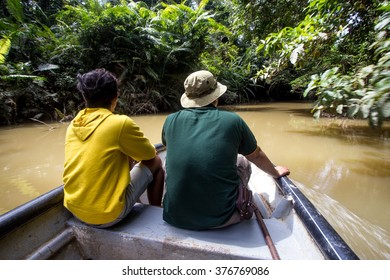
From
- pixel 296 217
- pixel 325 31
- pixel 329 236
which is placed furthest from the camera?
pixel 325 31

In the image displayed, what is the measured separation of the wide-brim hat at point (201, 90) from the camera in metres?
1.49

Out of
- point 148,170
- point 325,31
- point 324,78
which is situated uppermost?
point 325,31

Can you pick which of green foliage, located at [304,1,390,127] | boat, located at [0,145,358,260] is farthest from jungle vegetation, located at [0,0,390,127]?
boat, located at [0,145,358,260]

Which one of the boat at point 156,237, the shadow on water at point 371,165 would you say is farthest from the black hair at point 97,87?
the shadow on water at point 371,165

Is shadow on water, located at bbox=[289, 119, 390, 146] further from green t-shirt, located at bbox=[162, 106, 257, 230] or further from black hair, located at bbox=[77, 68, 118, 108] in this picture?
black hair, located at bbox=[77, 68, 118, 108]

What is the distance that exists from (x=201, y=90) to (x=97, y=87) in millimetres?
604

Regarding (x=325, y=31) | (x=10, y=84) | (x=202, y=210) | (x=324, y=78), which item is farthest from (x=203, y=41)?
(x=202, y=210)

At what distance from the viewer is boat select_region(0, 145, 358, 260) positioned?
1.28 meters

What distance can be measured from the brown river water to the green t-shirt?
144 cm

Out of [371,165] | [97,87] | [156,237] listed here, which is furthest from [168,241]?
[371,165]

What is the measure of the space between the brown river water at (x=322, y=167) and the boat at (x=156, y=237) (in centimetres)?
101

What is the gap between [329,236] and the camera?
1.22 m
